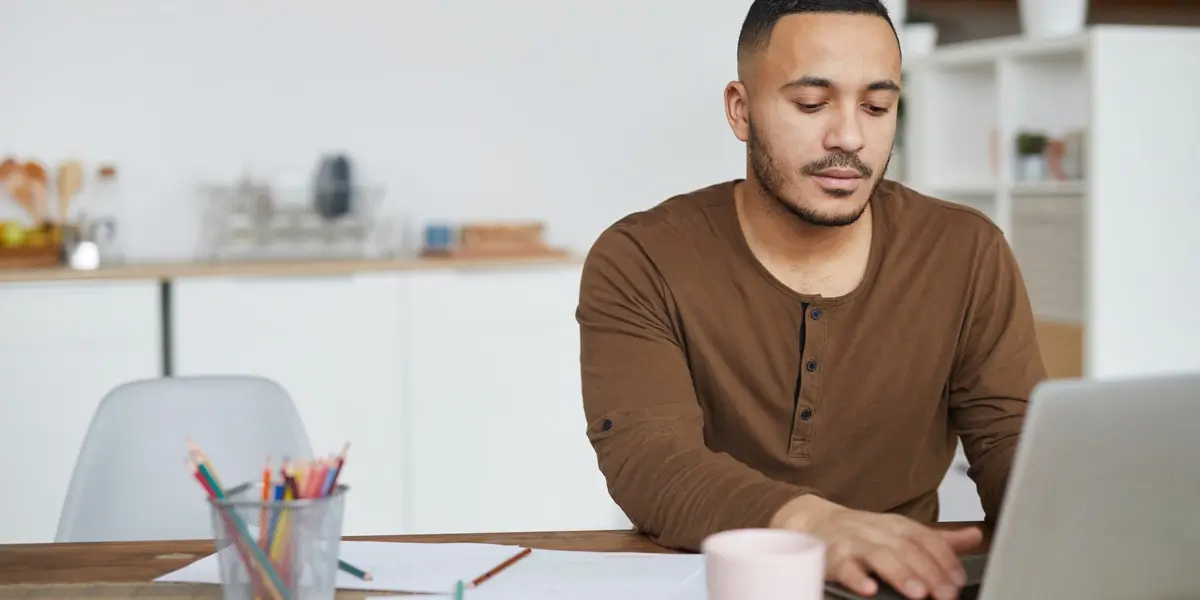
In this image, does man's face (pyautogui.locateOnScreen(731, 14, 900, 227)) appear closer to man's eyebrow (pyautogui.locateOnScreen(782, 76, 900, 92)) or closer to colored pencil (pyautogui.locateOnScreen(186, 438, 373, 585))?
man's eyebrow (pyautogui.locateOnScreen(782, 76, 900, 92))

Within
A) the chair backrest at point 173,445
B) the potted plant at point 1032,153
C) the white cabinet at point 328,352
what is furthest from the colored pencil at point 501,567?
the potted plant at point 1032,153

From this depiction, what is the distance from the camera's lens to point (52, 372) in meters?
3.01

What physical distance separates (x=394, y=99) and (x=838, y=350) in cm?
238

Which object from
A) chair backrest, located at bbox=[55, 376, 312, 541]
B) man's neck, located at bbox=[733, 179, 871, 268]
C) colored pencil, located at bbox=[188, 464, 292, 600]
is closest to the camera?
colored pencil, located at bbox=[188, 464, 292, 600]

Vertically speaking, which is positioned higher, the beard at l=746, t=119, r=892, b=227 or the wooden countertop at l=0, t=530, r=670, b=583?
the beard at l=746, t=119, r=892, b=227

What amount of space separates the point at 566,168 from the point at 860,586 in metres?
2.85

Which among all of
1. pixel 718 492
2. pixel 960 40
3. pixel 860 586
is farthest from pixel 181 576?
pixel 960 40

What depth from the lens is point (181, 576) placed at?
119 cm

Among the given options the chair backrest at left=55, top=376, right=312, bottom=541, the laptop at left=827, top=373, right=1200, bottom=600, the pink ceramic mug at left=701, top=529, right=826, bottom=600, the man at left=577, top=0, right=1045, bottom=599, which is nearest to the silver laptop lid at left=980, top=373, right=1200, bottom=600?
the laptop at left=827, top=373, right=1200, bottom=600

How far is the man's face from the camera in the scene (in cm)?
148

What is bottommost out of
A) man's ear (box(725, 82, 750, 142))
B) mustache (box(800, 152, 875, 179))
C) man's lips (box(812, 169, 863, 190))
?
man's lips (box(812, 169, 863, 190))

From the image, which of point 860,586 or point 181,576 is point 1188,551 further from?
point 181,576

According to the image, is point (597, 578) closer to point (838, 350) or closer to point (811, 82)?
point (838, 350)

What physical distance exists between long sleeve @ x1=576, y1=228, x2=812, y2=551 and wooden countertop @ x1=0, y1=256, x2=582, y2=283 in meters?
1.67
